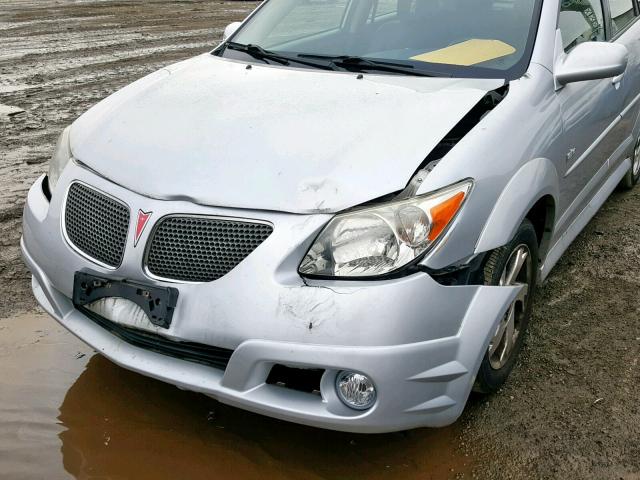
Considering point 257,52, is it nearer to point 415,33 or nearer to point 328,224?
point 415,33

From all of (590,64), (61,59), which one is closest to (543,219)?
(590,64)

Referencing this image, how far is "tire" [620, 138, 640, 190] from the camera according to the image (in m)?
5.16

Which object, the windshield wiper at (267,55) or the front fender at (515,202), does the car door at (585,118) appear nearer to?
the front fender at (515,202)

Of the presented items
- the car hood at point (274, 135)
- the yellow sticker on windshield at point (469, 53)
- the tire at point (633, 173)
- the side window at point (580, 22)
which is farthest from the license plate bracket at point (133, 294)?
the tire at point (633, 173)

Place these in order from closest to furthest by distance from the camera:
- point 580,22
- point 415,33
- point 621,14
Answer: point 415,33 < point 580,22 < point 621,14

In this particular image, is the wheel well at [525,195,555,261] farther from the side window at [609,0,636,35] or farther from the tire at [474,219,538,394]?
the side window at [609,0,636,35]

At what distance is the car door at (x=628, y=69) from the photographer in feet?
13.8

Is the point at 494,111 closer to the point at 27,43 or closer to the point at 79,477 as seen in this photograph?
the point at 79,477

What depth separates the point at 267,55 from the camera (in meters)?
3.67

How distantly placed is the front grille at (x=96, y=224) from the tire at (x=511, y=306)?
126cm

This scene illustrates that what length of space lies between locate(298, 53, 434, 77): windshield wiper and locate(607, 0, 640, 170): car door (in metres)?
1.40

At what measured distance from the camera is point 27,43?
11.0 m

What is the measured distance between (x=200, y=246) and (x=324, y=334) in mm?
517

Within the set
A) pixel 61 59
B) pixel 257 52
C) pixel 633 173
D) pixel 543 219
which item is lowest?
pixel 61 59
